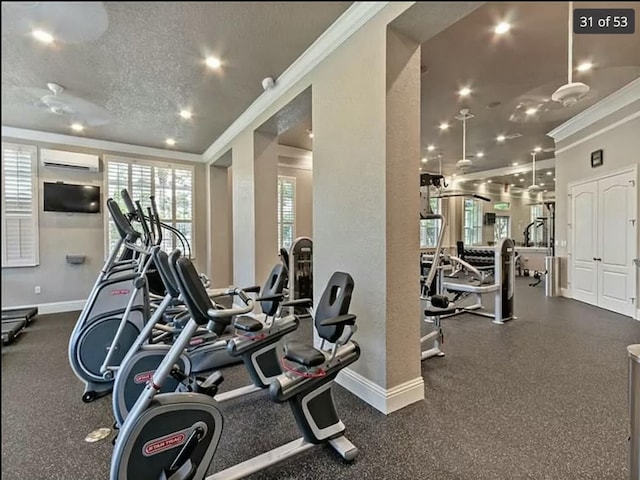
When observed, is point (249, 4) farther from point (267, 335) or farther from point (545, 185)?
point (545, 185)

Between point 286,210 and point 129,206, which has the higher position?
point 286,210

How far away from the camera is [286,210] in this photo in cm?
809

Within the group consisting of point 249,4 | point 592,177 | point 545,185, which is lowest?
point 249,4

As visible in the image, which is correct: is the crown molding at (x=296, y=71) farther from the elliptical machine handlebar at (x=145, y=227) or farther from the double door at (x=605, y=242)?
the double door at (x=605, y=242)

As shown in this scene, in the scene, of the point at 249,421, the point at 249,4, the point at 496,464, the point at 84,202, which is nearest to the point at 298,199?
the point at 84,202

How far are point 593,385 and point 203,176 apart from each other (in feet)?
20.3

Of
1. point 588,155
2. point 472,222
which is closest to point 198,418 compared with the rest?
point 588,155

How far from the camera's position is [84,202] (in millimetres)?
5629

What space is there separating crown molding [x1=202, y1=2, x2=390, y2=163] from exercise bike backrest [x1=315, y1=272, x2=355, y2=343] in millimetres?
1469

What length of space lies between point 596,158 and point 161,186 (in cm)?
752

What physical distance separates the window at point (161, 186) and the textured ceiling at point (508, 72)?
12.1ft

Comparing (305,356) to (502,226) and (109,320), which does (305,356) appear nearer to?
(109,320)

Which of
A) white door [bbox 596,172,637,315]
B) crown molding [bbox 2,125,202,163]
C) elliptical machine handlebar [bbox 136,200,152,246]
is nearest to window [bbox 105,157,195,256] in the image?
crown molding [bbox 2,125,202,163]

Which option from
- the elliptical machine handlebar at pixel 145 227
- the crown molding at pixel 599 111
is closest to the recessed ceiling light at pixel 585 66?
the crown molding at pixel 599 111
